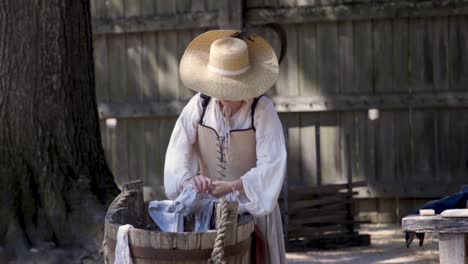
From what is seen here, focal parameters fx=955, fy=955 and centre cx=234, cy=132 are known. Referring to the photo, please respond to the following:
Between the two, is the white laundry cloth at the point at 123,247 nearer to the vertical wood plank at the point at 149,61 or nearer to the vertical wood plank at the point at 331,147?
A: the vertical wood plank at the point at 331,147

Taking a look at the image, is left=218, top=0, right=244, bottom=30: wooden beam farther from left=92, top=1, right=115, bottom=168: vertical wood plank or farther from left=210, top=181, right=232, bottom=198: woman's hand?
left=210, top=181, right=232, bottom=198: woman's hand

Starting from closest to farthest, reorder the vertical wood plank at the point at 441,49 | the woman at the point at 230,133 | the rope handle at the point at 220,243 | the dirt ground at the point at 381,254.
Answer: the rope handle at the point at 220,243, the woman at the point at 230,133, the dirt ground at the point at 381,254, the vertical wood plank at the point at 441,49

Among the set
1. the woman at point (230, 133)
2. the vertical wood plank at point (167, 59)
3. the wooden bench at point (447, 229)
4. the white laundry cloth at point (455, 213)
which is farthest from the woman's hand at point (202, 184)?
the vertical wood plank at point (167, 59)

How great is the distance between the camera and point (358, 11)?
874 centimetres

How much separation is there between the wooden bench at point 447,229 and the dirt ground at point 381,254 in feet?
11.6

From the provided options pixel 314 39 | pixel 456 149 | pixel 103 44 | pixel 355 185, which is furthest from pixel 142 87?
pixel 456 149

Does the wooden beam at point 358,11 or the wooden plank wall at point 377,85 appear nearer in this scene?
the wooden beam at point 358,11

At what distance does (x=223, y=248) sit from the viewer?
11.1 ft

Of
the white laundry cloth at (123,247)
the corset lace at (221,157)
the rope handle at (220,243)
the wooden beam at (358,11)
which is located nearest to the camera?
the rope handle at (220,243)

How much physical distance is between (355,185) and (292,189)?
0.62m

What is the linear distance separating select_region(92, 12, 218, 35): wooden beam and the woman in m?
4.99

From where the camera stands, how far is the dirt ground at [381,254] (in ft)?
25.2

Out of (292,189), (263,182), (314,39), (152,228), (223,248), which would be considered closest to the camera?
(223,248)

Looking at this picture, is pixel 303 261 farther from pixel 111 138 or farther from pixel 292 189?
pixel 111 138
